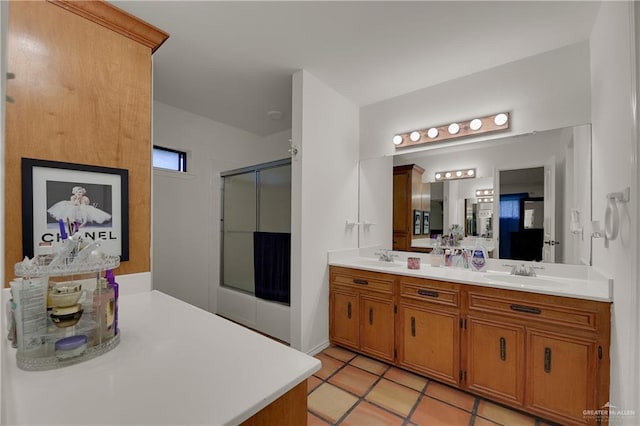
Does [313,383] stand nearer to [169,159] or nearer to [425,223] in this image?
[425,223]

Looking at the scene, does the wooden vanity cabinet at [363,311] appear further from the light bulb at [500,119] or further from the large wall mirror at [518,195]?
the light bulb at [500,119]

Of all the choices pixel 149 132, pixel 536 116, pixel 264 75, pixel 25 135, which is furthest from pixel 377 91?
pixel 25 135

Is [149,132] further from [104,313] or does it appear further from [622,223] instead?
[622,223]

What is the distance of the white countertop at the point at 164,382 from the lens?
0.63m

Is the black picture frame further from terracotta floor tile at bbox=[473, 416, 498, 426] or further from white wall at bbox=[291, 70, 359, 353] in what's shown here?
terracotta floor tile at bbox=[473, 416, 498, 426]

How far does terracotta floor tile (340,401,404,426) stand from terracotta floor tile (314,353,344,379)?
44 cm

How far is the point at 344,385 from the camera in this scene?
2.08 m

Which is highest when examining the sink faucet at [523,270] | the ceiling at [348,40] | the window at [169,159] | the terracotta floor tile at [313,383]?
the ceiling at [348,40]

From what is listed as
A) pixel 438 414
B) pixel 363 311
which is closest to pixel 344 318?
pixel 363 311

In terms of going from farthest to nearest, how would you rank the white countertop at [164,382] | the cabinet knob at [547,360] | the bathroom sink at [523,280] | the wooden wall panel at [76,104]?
1. the bathroom sink at [523,280]
2. the cabinet knob at [547,360]
3. the wooden wall panel at [76,104]
4. the white countertop at [164,382]


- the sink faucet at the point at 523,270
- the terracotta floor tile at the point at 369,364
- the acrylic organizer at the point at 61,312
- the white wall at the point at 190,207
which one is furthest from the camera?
the white wall at the point at 190,207

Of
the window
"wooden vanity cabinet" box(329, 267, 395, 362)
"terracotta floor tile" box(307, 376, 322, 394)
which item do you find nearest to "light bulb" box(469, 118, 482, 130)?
"wooden vanity cabinet" box(329, 267, 395, 362)

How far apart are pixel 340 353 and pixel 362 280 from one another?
2.43 ft

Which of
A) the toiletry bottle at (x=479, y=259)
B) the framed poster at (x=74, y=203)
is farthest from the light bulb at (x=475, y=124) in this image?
the framed poster at (x=74, y=203)
